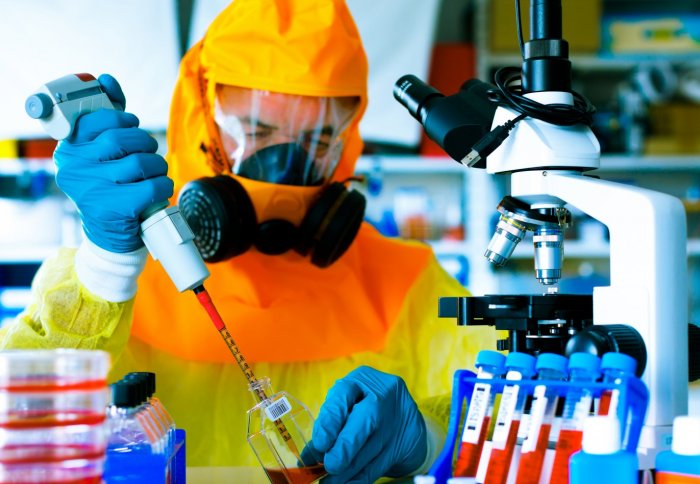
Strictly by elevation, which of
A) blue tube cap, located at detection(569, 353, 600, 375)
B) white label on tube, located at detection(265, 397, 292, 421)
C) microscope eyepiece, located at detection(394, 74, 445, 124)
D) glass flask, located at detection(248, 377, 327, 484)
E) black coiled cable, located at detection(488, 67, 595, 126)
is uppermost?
microscope eyepiece, located at detection(394, 74, 445, 124)

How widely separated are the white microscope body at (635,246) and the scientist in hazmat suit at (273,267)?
518 millimetres

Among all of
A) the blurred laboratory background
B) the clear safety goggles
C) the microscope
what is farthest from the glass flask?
the blurred laboratory background

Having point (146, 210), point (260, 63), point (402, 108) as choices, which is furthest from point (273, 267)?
point (402, 108)

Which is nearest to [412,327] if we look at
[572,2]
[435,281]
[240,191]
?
[435,281]

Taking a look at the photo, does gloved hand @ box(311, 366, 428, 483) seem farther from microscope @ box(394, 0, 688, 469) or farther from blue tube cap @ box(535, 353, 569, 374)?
blue tube cap @ box(535, 353, 569, 374)

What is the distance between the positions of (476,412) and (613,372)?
136 millimetres

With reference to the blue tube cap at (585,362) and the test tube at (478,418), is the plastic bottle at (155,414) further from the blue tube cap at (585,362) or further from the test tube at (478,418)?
the blue tube cap at (585,362)

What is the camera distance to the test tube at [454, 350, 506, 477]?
80cm

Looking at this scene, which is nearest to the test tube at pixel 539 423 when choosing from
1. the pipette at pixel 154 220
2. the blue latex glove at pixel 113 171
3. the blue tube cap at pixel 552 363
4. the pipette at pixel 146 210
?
the blue tube cap at pixel 552 363

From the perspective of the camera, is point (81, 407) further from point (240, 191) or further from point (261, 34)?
point (261, 34)

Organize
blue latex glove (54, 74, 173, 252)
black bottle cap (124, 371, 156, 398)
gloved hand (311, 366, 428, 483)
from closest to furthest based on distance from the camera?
1. black bottle cap (124, 371, 156, 398)
2. gloved hand (311, 366, 428, 483)
3. blue latex glove (54, 74, 173, 252)

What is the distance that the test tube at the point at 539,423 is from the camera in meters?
0.77

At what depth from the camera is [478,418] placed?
0.81m

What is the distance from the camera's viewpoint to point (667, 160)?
3.67m
